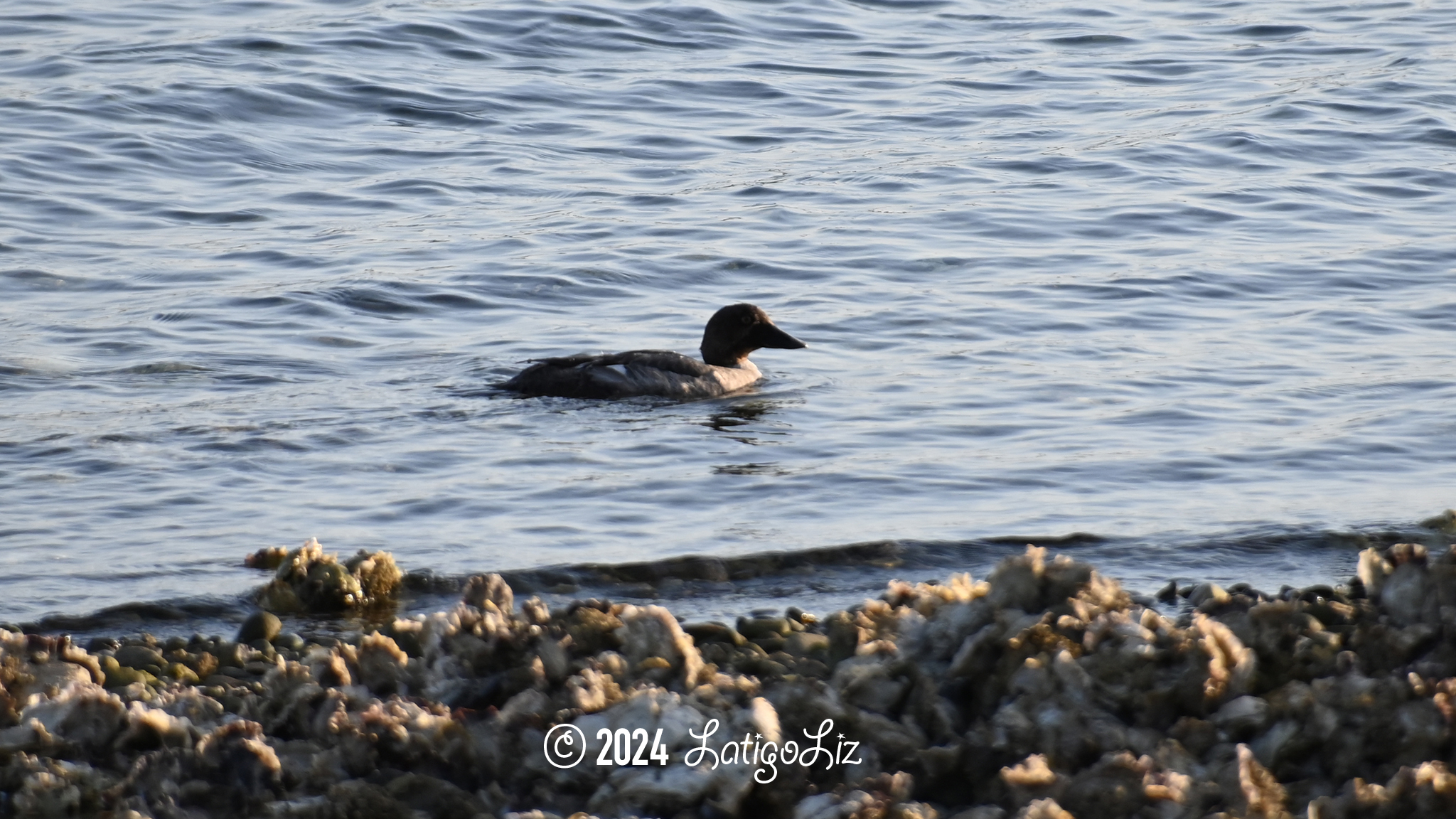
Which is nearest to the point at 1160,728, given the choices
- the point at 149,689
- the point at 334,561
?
the point at 149,689

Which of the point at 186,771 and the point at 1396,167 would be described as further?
the point at 1396,167

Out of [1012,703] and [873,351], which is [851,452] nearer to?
[873,351]

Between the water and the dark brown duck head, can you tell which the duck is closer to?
the dark brown duck head

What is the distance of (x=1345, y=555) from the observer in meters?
6.68

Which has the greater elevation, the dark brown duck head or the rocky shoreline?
the rocky shoreline

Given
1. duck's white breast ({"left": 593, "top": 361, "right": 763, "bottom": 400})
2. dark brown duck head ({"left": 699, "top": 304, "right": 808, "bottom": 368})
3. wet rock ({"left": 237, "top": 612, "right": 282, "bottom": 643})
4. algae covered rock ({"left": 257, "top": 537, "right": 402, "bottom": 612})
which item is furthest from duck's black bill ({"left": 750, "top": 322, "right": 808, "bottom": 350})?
wet rock ({"left": 237, "top": 612, "right": 282, "bottom": 643})

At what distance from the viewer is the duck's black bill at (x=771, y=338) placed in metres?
10.2

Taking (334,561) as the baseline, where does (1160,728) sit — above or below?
above

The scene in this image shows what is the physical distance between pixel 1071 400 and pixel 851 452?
1450mm

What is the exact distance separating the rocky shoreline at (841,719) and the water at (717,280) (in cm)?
215

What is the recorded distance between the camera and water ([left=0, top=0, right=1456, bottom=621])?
285 inches

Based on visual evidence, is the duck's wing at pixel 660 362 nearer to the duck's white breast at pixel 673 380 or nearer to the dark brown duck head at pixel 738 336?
the duck's white breast at pixel 673 380

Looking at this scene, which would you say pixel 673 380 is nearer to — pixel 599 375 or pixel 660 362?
pixel 660 362

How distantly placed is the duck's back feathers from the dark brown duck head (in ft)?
1.42
